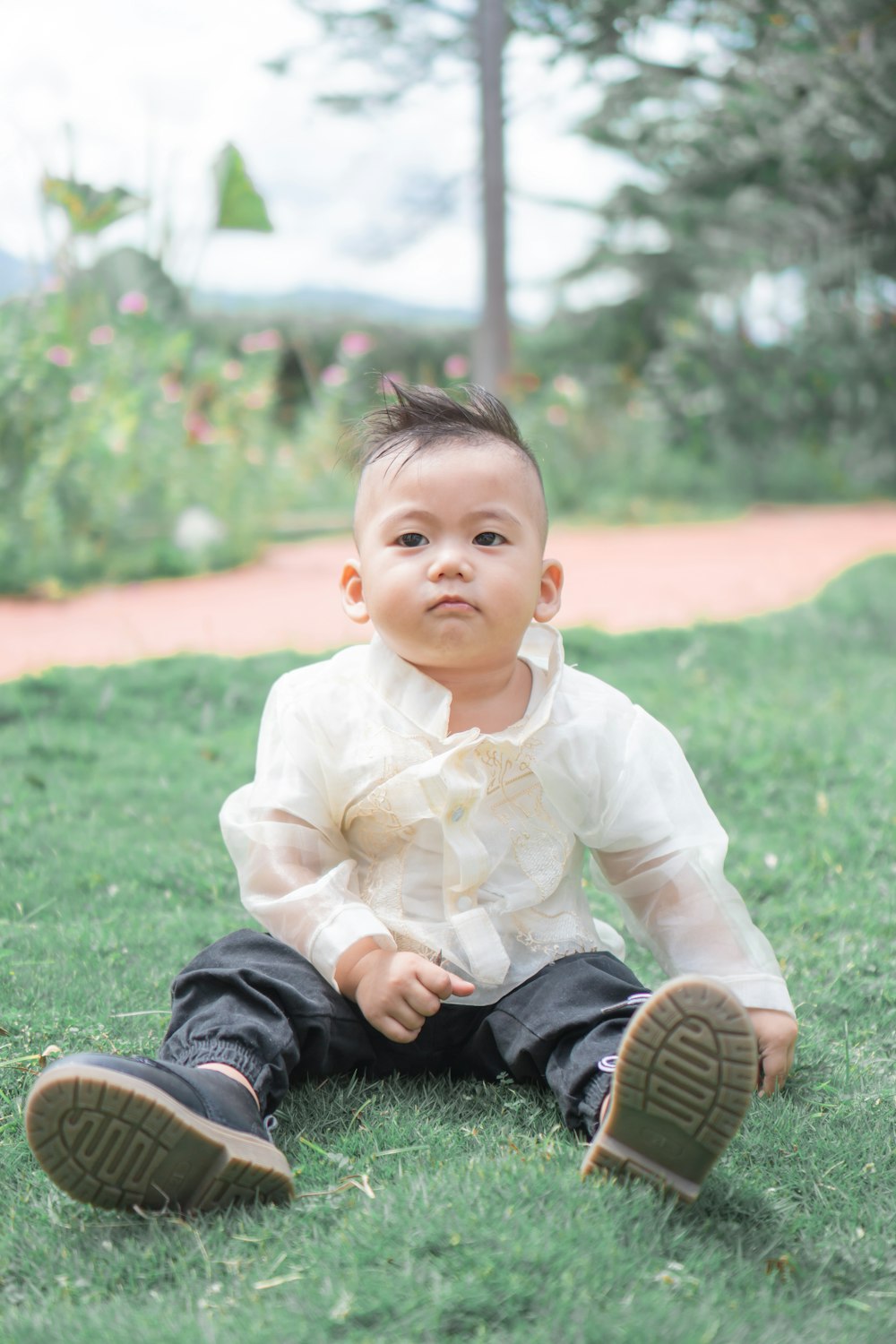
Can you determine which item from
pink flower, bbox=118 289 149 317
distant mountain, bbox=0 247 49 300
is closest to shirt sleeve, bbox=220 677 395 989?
pink flower, bbox=118 289 149 317

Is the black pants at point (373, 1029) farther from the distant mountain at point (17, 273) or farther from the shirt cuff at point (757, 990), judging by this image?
the distant mountain at point (17, 273)

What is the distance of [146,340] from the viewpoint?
22.4 ft

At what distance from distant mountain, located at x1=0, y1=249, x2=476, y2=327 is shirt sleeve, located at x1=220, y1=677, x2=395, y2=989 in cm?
1045

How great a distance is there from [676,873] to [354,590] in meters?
0.63

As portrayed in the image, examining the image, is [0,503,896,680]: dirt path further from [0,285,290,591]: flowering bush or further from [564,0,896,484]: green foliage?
[564,0,896,484]: green foliage

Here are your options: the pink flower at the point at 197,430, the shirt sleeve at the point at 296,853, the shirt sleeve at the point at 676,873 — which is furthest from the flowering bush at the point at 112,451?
the shirt sleeve at the point at 676,873

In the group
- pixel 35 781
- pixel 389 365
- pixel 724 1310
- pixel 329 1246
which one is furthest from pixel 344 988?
pixel 389 365

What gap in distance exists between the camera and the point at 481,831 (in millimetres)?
1888

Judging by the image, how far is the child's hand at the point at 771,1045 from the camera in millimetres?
1807

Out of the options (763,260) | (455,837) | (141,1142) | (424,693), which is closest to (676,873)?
(455,837)

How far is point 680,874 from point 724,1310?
692 millimetres

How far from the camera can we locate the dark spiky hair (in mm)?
1910

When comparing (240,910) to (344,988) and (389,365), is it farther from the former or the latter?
(389,365)

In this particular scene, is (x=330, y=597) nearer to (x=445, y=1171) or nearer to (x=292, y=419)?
(x=445, y=1171)
